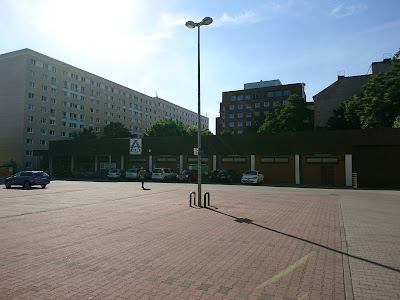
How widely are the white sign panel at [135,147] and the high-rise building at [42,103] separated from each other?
55.0 ft

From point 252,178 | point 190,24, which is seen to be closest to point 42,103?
point 252,178

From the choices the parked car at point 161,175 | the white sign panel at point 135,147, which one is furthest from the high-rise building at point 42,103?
the parked car at point 161,175

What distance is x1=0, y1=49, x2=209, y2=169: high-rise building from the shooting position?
56.1m

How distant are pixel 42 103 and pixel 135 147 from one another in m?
33.8

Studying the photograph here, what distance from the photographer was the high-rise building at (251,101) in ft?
265

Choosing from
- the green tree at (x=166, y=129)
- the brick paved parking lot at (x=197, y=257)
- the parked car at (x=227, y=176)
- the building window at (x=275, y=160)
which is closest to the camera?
the brick paved parking lot at (x=197, y=257)

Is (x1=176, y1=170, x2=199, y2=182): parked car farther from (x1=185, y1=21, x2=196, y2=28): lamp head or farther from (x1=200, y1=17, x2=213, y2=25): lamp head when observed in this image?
(x1=200, y1=17, x2=213, y2=25): lamp head

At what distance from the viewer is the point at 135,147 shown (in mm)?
40531

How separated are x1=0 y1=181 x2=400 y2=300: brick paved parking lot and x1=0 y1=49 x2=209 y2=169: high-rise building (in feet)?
146

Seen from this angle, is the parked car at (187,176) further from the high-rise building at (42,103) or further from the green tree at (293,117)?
the green tree at (293,117)

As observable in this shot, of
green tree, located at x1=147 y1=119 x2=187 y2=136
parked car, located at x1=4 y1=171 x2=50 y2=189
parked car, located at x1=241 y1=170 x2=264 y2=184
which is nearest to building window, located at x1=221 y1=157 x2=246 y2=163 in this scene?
parked car, located at x1=241 y1=170 x2=264 y2=184

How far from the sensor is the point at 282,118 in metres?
55.6

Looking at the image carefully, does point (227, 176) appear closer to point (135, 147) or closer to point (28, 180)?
point (135, 147)

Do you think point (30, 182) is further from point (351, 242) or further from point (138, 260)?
point (351, 242)
